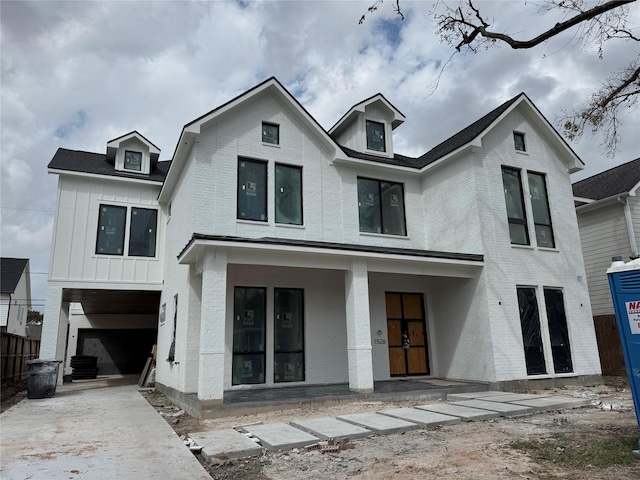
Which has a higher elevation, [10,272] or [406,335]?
[10,272]

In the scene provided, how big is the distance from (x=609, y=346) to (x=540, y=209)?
5.58 metres

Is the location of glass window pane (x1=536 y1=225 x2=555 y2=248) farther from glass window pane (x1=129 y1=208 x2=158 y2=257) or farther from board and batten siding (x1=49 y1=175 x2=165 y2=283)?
glass window pane (x1=129 y1=208 x2=158 y2=257)

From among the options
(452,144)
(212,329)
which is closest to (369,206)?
(452,144)

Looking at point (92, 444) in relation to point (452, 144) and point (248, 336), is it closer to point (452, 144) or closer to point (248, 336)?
point (248, 336)

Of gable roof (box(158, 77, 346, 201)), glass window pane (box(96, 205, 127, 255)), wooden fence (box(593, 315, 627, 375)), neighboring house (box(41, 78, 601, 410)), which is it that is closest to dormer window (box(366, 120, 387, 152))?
neighboring house (box(41, 78, 601, 410))

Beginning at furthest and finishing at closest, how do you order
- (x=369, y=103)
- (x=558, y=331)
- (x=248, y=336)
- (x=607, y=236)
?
(x=607, y=236) < (x=369, y=103) < (x=558, y=331) < (x=248, y=336)

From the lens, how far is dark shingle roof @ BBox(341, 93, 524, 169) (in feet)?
41.3

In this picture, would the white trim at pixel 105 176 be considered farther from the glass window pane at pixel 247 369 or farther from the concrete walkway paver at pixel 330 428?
the concrete walkway paver at pixel 330 428

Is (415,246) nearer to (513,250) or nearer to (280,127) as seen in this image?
(513,250)

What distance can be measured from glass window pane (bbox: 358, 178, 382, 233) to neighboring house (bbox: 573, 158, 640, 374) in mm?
8175

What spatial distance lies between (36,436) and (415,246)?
10.2 meters

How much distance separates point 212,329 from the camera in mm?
8797

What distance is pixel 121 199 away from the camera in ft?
47.6

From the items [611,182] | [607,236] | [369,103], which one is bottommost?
[607,236]
